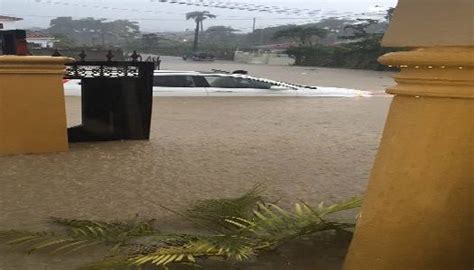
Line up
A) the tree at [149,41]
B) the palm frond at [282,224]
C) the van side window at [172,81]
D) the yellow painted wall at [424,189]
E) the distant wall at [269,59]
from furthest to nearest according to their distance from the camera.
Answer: the tree at [149,41]
the distant wall at [269,59]
the van side window at [172,81]
the palm frond at [282,224]
the yellow painted wall at [424,189]

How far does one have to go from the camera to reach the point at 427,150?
3129 mm

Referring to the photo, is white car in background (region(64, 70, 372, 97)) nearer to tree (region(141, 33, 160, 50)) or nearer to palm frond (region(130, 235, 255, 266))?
palm frond (region(130, 235, 255, 266))

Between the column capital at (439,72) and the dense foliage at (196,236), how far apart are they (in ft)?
4.12

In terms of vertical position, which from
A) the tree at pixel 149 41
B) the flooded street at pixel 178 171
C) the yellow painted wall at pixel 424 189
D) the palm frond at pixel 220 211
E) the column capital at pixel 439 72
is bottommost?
the tree at pixel 149 41

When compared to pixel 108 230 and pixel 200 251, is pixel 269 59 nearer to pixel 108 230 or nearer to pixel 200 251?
pixel 108 230

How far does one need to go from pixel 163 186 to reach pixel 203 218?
65.2 inches

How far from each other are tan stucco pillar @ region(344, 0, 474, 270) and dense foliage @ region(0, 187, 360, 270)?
75 cm

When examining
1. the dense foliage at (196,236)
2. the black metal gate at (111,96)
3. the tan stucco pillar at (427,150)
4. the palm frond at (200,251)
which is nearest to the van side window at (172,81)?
the black metal gate at (111,96)

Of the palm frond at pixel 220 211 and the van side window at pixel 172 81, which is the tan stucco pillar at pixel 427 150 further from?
the van side window at pixel 172 81

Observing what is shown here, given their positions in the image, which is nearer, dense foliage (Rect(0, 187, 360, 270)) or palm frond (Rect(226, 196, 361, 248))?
dense foliage (Rect(0, 187, 360, 270))

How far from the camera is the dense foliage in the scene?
3459 mm

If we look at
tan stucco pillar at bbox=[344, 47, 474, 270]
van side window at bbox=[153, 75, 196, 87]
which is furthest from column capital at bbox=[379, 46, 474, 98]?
van side window at bbox=[153, 75, 196, 87]

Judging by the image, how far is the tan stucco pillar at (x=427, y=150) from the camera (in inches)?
120

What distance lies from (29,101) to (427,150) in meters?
5.57
